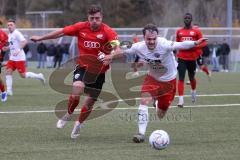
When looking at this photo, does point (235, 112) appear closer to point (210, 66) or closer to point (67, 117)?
point (67, 117)

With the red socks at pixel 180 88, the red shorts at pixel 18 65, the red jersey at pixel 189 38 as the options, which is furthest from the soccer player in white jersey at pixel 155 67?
the red shorts at pixel 18 65

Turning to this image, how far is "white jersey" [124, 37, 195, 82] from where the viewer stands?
1053cm

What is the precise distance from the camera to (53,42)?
46062 mm

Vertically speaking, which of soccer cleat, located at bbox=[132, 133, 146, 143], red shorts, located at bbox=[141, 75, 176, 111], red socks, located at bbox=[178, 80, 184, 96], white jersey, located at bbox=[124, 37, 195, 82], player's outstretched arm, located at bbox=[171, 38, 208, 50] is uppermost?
player's outstretched arm, located at bbox=[171, 38, 208, 50]

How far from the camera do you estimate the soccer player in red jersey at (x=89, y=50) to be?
1084 cm

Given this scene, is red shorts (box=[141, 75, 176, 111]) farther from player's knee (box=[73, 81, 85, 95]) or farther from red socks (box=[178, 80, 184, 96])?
red socks (box=[178, 80, 184, 96])

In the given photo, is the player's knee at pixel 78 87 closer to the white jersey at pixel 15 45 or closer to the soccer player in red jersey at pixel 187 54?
the soccer player in red jersey at pixel 187 54

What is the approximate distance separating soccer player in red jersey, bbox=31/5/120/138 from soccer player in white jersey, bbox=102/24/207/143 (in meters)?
0.36

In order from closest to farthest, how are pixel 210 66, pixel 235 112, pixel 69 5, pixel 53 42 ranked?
pixel 235 112 → pixel 210 66 → pixel 53 42 → pixel 69 5

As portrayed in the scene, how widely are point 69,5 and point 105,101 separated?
2215 inches

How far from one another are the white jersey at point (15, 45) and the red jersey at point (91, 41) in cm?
829

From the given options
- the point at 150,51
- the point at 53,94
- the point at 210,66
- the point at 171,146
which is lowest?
the point at 210,66

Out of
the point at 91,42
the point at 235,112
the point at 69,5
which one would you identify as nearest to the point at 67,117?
→ the point at 91,42

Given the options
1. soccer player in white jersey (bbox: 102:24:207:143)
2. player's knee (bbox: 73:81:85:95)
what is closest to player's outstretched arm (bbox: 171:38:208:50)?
soccer player in white jersey (bbox: 102:24:207:143)
